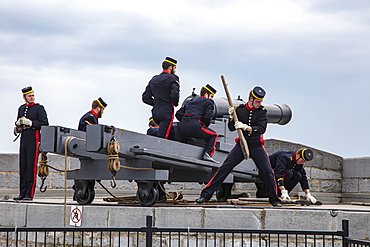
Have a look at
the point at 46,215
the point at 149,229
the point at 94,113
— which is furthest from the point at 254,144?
the point at 149,229

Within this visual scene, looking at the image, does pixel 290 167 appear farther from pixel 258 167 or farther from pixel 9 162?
pixel 9 162

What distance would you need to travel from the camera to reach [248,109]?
345 inches

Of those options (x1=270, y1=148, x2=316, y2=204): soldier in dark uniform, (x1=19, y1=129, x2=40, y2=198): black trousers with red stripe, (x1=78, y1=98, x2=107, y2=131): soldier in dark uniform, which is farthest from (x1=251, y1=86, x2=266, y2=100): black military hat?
(x1=19, y1=129, x2=40, y2=198): black trousers with red stripe

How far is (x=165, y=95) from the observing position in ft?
31.3

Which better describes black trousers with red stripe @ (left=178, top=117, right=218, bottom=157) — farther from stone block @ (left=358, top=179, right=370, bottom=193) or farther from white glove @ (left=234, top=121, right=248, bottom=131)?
stone block @ (left=358, top=179, right=370, bottom=193)

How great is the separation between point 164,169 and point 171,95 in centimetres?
116

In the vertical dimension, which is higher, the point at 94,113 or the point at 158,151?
the point at 94,113

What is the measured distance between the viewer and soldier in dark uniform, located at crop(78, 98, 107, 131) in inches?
390

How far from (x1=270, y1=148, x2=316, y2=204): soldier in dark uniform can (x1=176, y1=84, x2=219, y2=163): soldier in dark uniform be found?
114 centimetres

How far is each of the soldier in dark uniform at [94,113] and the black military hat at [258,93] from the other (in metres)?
2.73

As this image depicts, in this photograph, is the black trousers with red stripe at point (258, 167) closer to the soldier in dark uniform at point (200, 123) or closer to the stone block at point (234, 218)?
the soldier in dark uniform at point (200, 123)

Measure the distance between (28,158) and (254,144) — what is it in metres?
3.83

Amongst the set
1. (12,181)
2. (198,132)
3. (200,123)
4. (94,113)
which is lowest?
(12,181)

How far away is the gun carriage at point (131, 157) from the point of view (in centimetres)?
809
